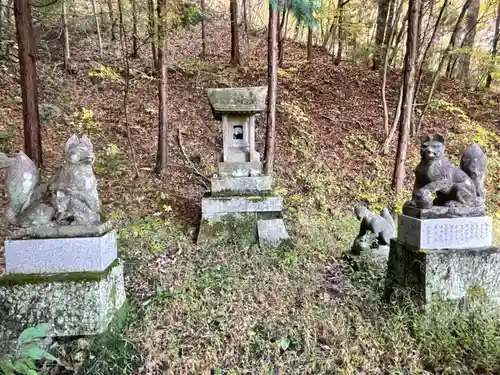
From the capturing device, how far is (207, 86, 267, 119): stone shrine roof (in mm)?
6539

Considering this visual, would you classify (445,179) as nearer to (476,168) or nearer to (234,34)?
(476,168)

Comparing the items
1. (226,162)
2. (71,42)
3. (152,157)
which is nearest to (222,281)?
(226,162)

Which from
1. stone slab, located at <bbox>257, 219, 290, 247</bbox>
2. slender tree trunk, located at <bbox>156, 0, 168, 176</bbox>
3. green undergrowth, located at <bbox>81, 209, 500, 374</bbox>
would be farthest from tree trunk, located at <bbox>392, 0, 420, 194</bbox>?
slender tree trunk, located at <bbox>156, 0, 168, 176</bbox>

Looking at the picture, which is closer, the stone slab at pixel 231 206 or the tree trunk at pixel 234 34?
the stone slab at pixel 231 206

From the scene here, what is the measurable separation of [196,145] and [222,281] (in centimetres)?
601

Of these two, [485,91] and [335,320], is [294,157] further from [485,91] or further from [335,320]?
[485,91]

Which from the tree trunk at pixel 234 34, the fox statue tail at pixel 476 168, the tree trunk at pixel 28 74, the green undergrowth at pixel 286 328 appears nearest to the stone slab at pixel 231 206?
the green undergrowth at pixel 286 328

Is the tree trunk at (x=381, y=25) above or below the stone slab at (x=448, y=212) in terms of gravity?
above

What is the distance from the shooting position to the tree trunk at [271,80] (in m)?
7.75

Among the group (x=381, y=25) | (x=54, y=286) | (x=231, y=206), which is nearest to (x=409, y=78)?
(x=231, y=206)

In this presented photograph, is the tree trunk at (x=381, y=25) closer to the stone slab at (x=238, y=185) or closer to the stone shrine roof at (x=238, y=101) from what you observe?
the stone shrine roof at (x=238, y=101)

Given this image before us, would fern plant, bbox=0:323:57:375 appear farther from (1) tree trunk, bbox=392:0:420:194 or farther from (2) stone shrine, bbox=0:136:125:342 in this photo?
(1) tree trunk, bbox=392:0:420:194

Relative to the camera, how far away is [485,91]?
48.2ft

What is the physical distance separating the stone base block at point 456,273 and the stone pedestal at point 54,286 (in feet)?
11.1
